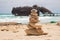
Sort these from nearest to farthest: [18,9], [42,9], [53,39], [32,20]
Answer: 1. [53,39]
2. [32,20]
3. [18,9]
4. [42,9]

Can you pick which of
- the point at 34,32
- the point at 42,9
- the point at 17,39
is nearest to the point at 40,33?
the point at 34,32

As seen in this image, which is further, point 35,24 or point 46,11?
point 46,11

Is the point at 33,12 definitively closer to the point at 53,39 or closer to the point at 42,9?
the point at 53,39

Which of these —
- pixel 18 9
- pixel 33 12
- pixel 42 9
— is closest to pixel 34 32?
pixel 33 12

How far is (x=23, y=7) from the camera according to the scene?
190ft

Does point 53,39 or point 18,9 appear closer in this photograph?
point 53,39

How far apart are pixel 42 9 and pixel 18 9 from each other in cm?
779

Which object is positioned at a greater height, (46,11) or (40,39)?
(40,39)

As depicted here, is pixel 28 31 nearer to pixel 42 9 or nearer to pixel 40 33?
pixel 40 33

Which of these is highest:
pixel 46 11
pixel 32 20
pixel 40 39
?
pixel 32 20

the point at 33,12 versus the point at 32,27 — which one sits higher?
the point at 33,12

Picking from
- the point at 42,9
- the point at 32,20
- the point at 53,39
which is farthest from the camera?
the point at 42,9

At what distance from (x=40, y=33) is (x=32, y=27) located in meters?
0.53

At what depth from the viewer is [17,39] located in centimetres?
888
